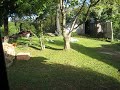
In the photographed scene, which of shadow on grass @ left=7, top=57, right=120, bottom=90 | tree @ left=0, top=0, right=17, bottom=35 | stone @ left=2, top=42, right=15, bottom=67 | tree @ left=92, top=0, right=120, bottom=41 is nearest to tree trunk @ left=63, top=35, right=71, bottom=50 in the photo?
tree @ left=92, top=0, right=120, bottom=41

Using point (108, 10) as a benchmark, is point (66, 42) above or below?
below

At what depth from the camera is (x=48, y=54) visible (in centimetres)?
1538

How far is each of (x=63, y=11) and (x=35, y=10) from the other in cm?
168

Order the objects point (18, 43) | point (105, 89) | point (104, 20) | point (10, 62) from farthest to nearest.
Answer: point (104, 20) < point (18, 43) < point (10, 62) < point (105, 89)

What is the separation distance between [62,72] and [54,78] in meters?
1.11

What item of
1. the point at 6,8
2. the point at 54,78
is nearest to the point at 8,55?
the point at 54,78

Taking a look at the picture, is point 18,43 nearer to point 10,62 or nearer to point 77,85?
point 10,62

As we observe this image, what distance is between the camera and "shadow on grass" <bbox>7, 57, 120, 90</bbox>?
30.3ft

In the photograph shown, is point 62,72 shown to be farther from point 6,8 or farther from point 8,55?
point 6,8

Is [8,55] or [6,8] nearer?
[8,55]

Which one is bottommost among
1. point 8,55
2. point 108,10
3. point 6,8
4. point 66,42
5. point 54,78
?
point 54,78

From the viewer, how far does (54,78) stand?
10.3 metres

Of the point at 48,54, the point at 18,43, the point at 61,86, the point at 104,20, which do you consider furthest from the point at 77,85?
the point at 104,20

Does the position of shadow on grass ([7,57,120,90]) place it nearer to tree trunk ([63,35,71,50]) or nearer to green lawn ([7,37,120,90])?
green lawn ([7,37,120,90])
